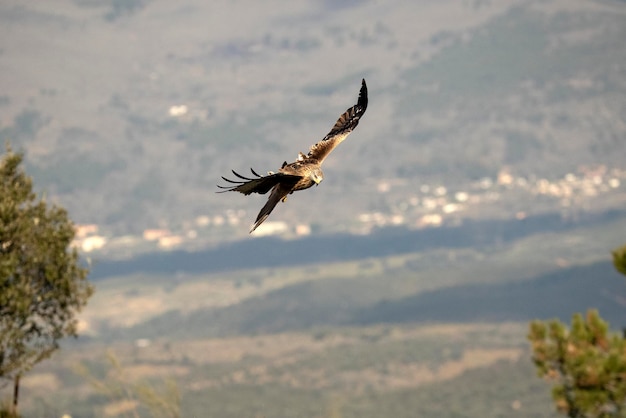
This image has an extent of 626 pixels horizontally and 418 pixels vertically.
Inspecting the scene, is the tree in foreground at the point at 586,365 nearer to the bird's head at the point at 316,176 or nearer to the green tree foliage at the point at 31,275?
the bird's head at the point at 316,176

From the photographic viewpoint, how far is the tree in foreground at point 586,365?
1787 inches

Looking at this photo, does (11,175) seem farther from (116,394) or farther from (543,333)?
(543,333)

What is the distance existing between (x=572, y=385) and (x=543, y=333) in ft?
9.93

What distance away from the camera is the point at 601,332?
46625 millimetres

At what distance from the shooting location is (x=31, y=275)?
5791 centimetres

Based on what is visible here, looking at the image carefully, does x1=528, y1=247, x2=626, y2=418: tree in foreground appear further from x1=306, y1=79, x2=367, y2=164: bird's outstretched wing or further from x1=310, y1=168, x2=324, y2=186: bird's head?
x1=310, y1=168, x2=324, y2=186: bird's head

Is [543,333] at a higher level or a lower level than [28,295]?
lower

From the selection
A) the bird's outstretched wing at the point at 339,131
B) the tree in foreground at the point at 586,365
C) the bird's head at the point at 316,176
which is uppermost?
the bird's outstretched wing at the point at 339,131

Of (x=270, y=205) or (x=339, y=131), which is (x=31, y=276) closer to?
(x=339, y=131)

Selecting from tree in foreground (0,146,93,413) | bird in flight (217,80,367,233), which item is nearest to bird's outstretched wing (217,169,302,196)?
bird in flight (217,80,367,233)

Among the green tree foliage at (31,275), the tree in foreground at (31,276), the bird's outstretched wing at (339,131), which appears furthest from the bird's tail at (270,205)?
the green tree foliage at (31,275)

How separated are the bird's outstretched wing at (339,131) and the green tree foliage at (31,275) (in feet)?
72.7

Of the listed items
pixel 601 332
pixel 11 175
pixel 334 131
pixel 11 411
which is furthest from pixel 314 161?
pixel 11 175

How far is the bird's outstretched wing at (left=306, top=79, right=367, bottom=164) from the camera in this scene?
112 feet
